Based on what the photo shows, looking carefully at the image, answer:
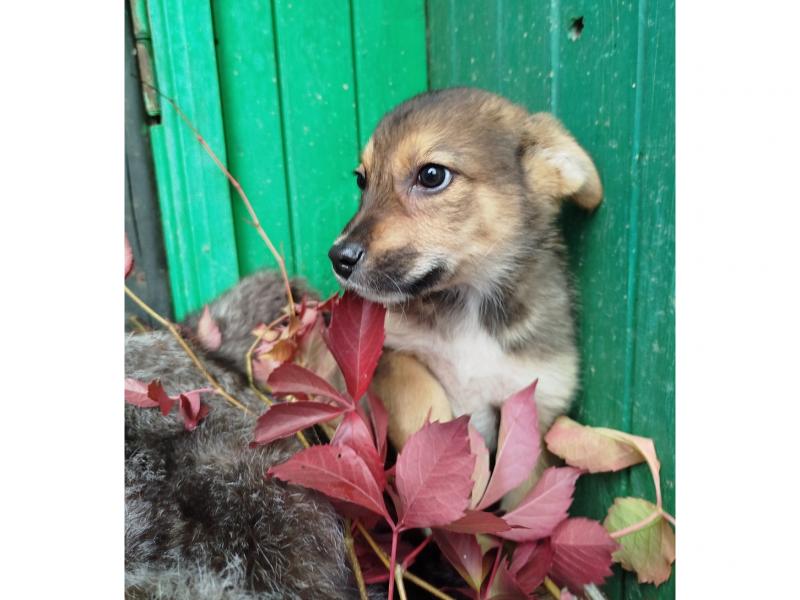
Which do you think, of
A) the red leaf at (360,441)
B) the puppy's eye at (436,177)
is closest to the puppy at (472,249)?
the puppy's eye at (436,177)

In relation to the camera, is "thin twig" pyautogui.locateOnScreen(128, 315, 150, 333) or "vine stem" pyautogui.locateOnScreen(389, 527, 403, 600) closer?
"vine stem" pyautogui.locateOnScreen(389, 527, 403, 600)

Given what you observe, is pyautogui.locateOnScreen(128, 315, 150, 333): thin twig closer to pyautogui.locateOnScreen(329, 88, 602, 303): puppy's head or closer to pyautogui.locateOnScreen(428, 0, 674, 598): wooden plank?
pyautogui.locateOnScreen(329, 88, 602, 303): puppy's head

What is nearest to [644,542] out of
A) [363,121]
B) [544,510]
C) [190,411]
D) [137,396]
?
[544,510]

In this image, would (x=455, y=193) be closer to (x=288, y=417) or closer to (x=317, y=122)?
(x=288, y=417)

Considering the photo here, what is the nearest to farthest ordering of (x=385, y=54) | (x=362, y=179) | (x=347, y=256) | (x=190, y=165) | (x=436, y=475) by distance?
1. (x=436, y=475)
2. (x=347, y=256)
3. (x=362, y=179)
4. (x=190, y=165)
5. (x=385, y=54)

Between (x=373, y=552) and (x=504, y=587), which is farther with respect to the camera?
(x=373, y=552)

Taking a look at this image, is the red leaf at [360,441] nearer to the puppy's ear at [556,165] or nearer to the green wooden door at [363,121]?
the green wooden door at [363,121]

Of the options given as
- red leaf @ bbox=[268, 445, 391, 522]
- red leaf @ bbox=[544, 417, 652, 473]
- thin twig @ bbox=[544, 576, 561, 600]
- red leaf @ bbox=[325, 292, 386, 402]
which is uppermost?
red leaf @ bbox=[325, 292, 386, 402]

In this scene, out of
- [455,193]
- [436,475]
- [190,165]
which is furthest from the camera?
[190,165]

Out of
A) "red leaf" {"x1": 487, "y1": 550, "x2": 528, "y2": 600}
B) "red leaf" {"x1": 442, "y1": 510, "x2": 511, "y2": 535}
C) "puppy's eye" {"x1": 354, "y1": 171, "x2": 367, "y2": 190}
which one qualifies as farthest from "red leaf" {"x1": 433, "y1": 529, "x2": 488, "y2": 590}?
"puppy's eye" {"x1": 354, "y1": 171, "x2": 367, "y2": 190}
